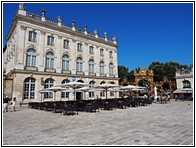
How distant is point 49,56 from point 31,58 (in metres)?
2.68

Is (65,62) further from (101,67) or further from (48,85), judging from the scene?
(101,67)

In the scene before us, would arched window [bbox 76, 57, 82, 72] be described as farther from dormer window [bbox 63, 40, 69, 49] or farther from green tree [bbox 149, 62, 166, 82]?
green tree [bbox 149, 62, 166, 82]

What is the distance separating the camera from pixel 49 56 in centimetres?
2311

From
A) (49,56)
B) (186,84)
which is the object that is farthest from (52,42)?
(186,84)

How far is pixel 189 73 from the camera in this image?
96.9ft

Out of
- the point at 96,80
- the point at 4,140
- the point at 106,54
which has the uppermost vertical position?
the point at 106,54

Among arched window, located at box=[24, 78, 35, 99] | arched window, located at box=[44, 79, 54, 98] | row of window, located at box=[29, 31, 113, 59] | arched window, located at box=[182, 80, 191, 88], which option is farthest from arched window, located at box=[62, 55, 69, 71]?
arched window, located at box=[182, 80, 191, 88]

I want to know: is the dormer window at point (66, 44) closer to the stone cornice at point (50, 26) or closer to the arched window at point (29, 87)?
the stone cornice at point (50, 26)

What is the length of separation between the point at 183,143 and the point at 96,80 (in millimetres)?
24409

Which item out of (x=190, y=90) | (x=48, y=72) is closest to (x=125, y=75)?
(x=190, y=90)

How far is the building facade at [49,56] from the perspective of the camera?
20.2 m

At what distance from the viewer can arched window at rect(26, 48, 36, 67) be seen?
21.0m

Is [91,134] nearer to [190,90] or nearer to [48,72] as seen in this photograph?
[48,72]

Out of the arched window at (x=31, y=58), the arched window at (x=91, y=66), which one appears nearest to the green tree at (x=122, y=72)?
the arched window at (x=91, y=66)
